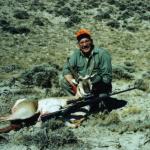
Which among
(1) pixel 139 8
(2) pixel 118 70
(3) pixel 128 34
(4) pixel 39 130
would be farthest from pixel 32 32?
(4) pixel 39 130

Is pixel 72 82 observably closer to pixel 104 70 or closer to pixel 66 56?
pixel 104 70

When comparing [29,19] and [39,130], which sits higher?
[29,19]

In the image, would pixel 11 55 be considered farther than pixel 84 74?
Yes

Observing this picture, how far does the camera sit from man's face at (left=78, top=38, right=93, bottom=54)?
29.2 feet

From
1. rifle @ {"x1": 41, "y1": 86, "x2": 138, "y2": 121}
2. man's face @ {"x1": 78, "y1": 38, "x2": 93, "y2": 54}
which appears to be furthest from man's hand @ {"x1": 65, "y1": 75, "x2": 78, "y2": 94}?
man's face @ {"x1": 78, "y1": 38, "x2": 93, "y2": 54}

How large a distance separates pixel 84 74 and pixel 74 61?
1.20 feet

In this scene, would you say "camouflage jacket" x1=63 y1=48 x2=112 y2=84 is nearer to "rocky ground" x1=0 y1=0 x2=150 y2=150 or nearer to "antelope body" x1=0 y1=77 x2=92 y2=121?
"antelope body" x1=0 y1=77 x2=92 y2=121

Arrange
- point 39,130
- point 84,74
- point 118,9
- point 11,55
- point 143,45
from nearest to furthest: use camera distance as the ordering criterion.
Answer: point 39,130
point 84,74
point 11,55
point 143,45
point 118,9

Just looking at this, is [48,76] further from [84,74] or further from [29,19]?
[29,19]

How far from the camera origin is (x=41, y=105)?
8.24 metres

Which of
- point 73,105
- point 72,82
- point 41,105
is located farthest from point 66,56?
point 41,105

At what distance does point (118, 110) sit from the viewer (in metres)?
9.52

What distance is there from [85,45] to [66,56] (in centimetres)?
834

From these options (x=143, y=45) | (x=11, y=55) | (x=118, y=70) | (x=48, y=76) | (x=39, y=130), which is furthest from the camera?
(x=143, y=45)
